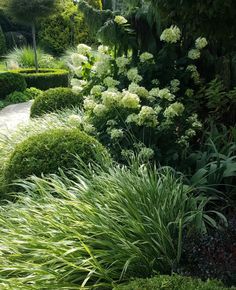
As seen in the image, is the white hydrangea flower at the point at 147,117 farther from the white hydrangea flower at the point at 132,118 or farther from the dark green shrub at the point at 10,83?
the dark green shrub at the point at 10,83

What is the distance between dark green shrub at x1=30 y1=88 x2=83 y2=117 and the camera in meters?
7.16

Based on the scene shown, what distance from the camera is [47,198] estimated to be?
9.86 feet

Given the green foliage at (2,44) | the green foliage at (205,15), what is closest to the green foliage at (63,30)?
the green foliage at (2,44)

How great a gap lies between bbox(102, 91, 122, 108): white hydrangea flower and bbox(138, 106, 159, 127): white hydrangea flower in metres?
0.30

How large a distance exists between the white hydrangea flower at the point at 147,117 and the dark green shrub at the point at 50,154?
45 centimetres

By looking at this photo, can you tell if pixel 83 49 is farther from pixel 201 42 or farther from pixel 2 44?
pixel 2 44

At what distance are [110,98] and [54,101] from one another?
129 inches

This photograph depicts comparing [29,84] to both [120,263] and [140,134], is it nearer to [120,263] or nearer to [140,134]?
[140,134]

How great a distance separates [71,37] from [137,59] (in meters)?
16.7

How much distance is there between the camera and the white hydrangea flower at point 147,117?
388cm

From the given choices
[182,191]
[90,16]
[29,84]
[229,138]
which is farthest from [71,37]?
[182,191]

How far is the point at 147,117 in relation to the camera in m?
3.91

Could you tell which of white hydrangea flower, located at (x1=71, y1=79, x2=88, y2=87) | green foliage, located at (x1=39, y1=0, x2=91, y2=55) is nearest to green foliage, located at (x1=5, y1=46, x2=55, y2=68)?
green foliage, located at (x1=39, y1=0, x2=91, y2=55)

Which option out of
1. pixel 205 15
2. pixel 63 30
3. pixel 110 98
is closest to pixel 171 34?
pixel 110 98
